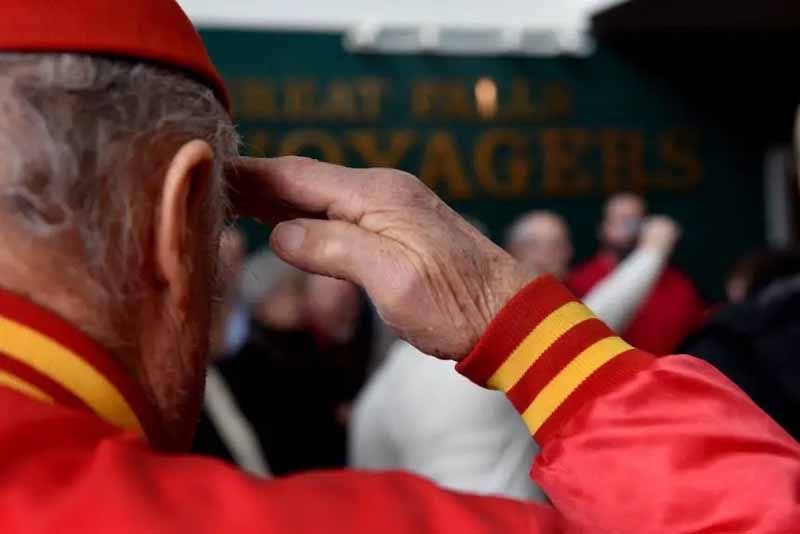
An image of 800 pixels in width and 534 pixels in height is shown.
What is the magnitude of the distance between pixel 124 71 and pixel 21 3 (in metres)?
0.07

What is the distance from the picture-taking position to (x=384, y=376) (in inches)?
60.1

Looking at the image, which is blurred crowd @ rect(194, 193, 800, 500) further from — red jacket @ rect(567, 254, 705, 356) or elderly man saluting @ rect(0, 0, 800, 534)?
red jacket @ rect(567, 254, 705, 356)

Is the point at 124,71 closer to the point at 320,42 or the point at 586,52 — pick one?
the point at 320,42

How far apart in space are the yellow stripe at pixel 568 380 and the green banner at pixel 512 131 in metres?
4.61

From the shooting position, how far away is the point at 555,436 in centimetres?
70

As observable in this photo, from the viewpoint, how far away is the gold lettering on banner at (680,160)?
19.9 ft

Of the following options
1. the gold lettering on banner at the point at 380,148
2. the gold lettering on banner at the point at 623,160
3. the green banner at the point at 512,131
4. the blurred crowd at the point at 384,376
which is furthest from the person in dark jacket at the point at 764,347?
the gold lettering on banner at the point at 623,160

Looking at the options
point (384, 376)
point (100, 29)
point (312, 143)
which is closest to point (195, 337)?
point (100, 29)

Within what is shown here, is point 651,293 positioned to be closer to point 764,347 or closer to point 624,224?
point 624,224

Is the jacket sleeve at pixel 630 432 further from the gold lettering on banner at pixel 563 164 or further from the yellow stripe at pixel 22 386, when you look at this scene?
the gold lettering on banner at pixel 563 164

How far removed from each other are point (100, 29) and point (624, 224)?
395cm

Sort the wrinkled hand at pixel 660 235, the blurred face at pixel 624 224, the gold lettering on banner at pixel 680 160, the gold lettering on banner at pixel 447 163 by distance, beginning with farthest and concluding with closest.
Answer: the gold lettering on banner at pixel 680 160 < the gold lettering on banner at pixel 447 163 < the blurred face at pixel 624 224 < the wrinkled hand at pixel 660 235

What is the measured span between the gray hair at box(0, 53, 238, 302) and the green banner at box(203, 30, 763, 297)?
4648mm

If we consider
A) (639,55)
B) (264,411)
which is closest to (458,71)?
(639,55)
